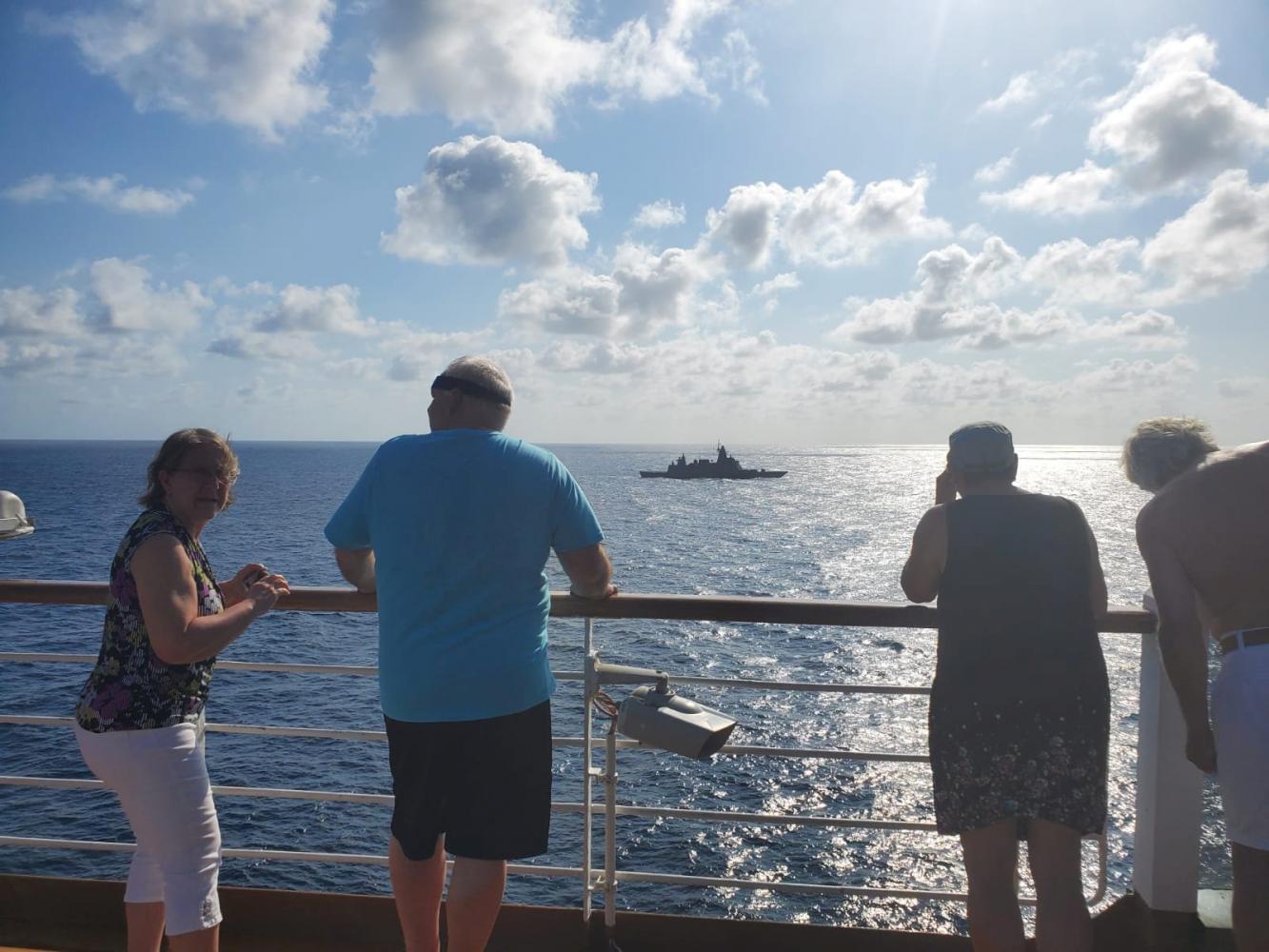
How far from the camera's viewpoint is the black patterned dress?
1749 mm

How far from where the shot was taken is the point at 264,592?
1897mm

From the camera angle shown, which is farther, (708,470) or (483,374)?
(708,470)

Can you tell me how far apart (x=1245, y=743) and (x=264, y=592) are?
2006 mm

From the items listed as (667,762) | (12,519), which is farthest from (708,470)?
(12,519)

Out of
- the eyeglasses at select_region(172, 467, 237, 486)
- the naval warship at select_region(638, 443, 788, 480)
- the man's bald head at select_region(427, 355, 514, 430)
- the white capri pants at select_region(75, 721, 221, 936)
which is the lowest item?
the naval warship at select_region(638, 443, 788, 480)

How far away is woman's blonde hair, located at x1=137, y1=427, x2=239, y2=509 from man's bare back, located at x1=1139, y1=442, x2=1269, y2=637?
6.20 feet

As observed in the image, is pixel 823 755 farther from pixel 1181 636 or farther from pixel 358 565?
pixel 358 565

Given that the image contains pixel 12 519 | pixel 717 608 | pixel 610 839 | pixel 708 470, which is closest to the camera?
pixel 717 608

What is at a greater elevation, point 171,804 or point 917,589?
point 917,589

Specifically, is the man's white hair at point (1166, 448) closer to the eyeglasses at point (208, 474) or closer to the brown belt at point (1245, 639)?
the brown belt at point (1245, 639)

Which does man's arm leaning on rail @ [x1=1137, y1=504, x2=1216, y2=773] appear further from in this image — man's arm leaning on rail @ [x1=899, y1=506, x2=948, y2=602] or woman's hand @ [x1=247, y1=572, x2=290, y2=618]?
woman's hand @ [x1=247, y1=572, x2=290, y2=618]

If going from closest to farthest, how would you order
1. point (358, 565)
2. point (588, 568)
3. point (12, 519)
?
point (588, 568)
point (358, 565)
point (12, 519)

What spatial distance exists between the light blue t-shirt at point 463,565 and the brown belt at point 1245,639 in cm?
130

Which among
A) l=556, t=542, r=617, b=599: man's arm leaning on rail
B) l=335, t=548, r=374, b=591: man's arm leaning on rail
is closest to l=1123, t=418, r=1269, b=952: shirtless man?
l=556, t=542, r=617, b=599: man's arm leaning on rail
